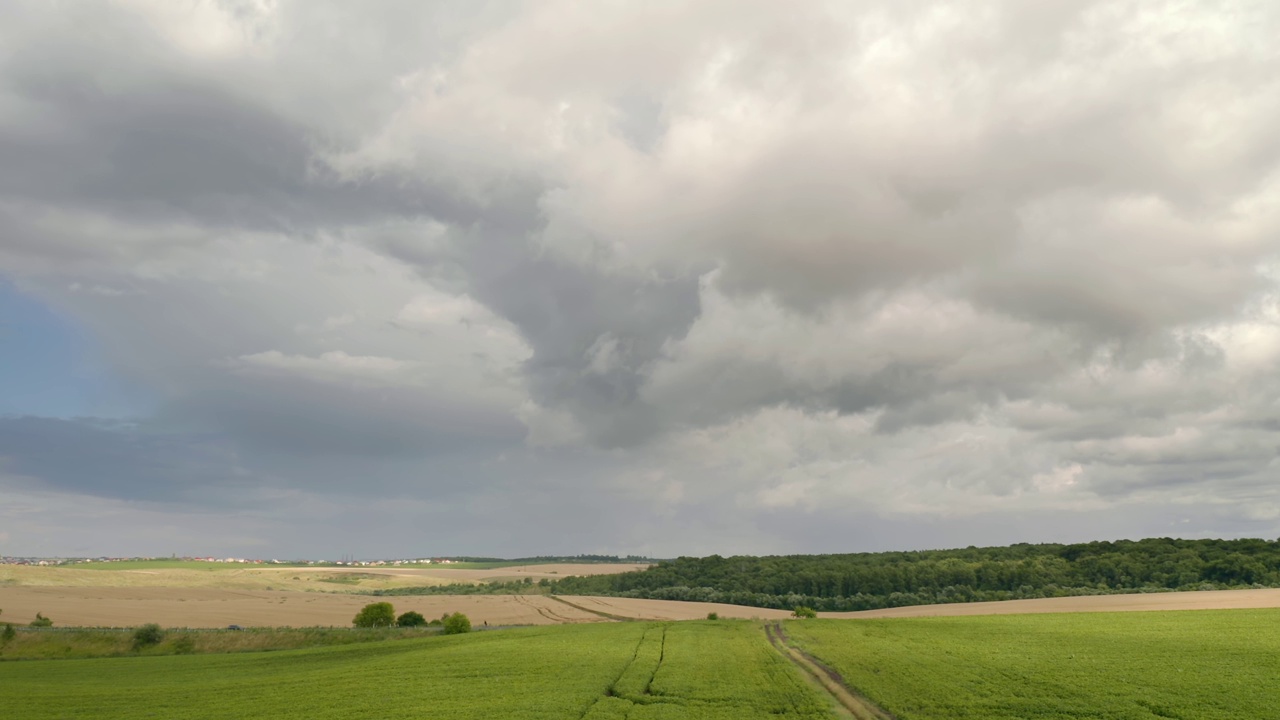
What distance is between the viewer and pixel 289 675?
2158 inches

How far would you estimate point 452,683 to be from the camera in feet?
153

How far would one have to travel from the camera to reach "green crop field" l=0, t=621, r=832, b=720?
37.6 meters

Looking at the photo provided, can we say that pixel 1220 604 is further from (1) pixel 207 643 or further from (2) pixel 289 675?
(1) pixel 207 643

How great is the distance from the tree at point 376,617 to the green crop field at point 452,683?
37.2 m

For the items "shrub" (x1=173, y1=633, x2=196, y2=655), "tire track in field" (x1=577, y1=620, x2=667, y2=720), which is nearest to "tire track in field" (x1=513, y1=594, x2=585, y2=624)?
"shrub" (x1=173, y1=633, x2=196, y2=655)

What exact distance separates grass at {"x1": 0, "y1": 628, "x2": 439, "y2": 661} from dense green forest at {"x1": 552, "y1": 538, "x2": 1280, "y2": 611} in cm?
9813

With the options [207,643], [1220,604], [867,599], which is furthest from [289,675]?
[867,599]

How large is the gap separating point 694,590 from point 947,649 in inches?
5419

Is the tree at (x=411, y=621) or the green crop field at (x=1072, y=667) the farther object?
the tree at (x=411, y=621)

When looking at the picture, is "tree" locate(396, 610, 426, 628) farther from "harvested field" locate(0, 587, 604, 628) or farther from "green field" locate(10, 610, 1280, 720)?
"green field" locate(10, 610, 1280, 720)

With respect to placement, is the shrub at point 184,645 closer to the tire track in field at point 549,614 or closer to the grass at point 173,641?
the grass at point 173,641

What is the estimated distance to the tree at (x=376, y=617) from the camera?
110m

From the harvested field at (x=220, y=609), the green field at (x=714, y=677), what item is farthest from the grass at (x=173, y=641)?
the harvested field at (x=220, y=609)

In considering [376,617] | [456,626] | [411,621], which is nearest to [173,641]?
[376,617]
